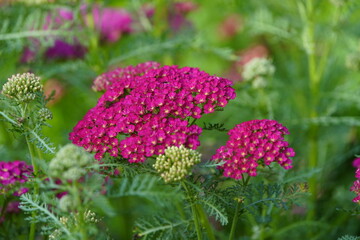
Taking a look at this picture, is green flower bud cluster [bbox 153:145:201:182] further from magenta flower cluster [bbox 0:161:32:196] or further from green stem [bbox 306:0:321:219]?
green stem [bbox 306:0:321:219]

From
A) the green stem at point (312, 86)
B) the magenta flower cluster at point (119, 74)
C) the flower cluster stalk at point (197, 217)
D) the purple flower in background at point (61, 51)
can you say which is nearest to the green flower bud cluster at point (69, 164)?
the flower cluster stalk at point (197, 217)

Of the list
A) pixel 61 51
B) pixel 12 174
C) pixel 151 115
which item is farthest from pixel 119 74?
pixel 61 51

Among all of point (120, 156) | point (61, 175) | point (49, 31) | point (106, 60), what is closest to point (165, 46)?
point (106, 60)

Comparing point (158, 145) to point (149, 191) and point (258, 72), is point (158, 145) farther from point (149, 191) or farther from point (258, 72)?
point (258, 72)

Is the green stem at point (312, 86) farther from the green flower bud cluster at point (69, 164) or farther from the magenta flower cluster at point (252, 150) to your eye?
the green flower bud cluster at point (69, 164)

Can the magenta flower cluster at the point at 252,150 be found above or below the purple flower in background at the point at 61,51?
below

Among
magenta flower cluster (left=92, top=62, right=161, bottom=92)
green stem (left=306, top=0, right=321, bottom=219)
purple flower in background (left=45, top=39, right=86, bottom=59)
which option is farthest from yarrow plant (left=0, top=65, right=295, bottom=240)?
purple flower in background (left=45, top=39, right=86, bottom=59)
